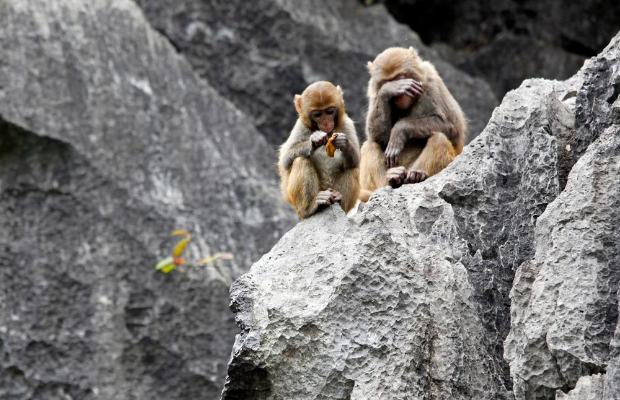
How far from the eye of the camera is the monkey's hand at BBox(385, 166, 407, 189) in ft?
Result: 21.1

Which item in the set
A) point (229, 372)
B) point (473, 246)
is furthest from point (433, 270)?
point (229, 372)

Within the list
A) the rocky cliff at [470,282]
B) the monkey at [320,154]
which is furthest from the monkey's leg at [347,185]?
the rocky cliff at [470,282]

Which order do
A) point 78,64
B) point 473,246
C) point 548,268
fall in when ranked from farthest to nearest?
point 78,64
point 473,246
point 548,268

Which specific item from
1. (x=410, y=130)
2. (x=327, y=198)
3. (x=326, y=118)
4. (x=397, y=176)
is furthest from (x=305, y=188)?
(x=410, y=130)

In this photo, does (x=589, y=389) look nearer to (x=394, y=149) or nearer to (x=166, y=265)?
(x=394, y=149)

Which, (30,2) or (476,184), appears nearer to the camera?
(476,184)

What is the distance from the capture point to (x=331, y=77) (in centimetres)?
1072

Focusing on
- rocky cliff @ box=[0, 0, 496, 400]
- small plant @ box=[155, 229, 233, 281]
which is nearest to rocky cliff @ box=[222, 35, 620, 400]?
small plant @ box=[155, 229, 233, 281]

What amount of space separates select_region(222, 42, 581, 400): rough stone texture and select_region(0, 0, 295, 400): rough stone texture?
345cm

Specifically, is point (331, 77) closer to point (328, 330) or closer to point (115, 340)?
point (115, 340)

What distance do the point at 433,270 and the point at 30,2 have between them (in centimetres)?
583

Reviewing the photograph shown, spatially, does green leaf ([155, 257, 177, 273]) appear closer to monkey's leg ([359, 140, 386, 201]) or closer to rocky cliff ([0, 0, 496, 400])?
rocky cliff ([0, 0, 496, 400])

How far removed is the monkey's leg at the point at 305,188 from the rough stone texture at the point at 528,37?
5.64 m

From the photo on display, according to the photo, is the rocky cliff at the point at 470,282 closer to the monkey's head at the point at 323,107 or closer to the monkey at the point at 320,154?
the monkey at the point at 320,154
